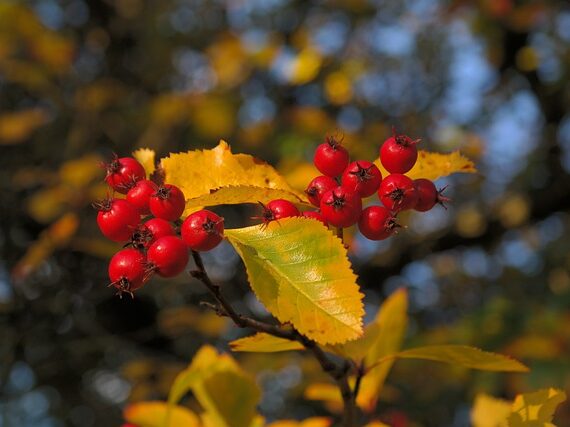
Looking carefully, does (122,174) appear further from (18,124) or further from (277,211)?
(18,124)

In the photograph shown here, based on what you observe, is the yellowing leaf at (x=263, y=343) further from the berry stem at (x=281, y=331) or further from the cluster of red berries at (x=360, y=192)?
the cluster of red berries at (x=360, y=192)

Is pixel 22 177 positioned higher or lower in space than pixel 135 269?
lower

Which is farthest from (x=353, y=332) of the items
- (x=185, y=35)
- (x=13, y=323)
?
(x=185, y=35)

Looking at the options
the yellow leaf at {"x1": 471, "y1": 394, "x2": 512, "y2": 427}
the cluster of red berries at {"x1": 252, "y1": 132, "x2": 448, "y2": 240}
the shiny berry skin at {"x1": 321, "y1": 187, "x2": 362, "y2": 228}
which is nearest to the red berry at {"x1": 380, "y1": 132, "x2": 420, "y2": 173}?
the cluster of red berries at {"x1": 252, "y1": 132, "x2": 448, "y2": 240}

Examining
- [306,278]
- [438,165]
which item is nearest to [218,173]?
[306,278]

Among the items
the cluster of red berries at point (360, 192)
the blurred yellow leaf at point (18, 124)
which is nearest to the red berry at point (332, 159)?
the cluster of red berries at point (360, 192)

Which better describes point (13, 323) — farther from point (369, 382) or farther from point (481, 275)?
point (481, 275)

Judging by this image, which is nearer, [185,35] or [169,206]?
[169,206]
